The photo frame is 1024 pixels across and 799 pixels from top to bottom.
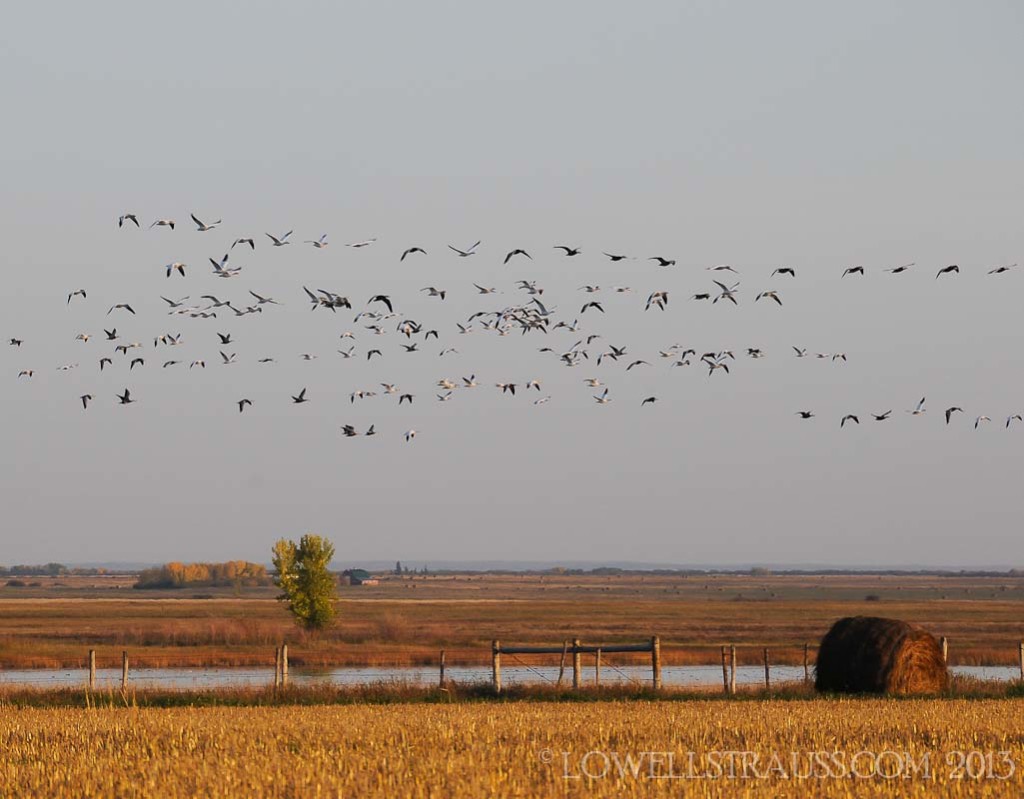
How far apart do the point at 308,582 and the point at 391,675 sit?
24146 mm

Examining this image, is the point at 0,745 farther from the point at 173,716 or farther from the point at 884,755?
the point at 884,755

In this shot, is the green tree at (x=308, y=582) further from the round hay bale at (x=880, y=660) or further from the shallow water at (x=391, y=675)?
the round hay bale at (x=880, y=660)

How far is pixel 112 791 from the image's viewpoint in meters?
15.5

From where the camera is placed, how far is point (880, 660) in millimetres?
31594

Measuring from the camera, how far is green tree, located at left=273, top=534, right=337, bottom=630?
72.4m

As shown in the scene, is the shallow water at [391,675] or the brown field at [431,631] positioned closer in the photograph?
the shallow water at [391,675]

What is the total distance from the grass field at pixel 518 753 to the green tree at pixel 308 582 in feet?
149

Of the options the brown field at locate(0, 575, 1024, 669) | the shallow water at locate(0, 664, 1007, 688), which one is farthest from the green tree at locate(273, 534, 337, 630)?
the shallow water at locate(0, 664, 1007, 688)

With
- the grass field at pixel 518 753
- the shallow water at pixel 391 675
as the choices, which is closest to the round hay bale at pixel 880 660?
the grass field at pixel 518 753

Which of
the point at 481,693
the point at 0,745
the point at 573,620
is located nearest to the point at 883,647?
the point at 481,693

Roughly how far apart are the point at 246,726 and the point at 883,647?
1566 centimetres

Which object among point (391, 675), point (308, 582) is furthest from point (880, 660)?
point (308, 582)

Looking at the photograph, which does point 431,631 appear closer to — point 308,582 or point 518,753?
point 308,582

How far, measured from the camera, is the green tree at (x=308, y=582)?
72438 millimetres
